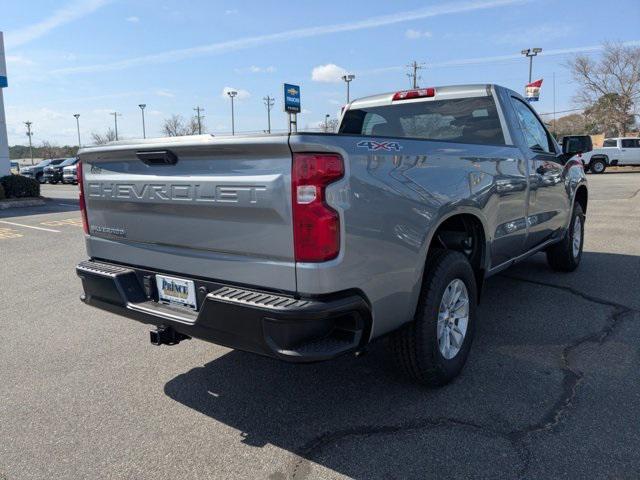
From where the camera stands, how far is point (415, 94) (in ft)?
15.4

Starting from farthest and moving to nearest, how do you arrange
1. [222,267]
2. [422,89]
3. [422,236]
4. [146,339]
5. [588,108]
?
1. [588,108]
2. [422,89]
3. [146,339]
4. [422,236]
5. [222,267]

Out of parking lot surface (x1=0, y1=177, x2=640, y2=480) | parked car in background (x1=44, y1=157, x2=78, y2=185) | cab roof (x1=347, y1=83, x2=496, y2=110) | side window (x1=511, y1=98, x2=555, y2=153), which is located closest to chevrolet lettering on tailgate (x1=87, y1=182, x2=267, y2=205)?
parking lot surface (x1=0, y1=177, x2=640, y2=480)

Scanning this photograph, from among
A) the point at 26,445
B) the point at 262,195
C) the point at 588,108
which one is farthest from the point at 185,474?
the point at 588,108

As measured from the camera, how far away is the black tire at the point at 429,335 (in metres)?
3.05

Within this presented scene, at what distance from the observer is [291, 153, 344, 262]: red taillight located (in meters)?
2.37

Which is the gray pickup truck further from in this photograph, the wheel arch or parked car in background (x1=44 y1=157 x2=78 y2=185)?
parked car in background (x1=44 y1=157 x2=78 y2=185)

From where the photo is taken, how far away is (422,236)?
9.61 ft

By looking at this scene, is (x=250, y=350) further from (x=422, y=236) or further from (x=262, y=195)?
(x=422, y=236)

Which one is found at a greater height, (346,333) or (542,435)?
(346,333)

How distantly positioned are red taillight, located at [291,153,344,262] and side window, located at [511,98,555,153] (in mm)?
2962

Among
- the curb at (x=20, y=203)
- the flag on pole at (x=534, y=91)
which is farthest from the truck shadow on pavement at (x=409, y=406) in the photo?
the flag on pole at (x=534, y=91)

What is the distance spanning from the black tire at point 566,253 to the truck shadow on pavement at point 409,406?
5.37 ft

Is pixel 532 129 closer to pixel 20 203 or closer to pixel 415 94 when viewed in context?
pixel 415 94

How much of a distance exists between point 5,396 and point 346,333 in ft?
7.82
